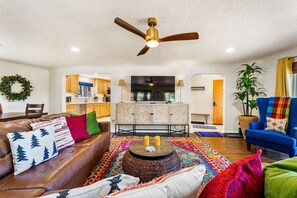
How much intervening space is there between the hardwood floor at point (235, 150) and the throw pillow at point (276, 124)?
0.50 m

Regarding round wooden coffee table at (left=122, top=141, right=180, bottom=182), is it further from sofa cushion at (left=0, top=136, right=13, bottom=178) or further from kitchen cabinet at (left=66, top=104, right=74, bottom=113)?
kitchen cabinet at (left=66, top=104, right=74, bottom=113)

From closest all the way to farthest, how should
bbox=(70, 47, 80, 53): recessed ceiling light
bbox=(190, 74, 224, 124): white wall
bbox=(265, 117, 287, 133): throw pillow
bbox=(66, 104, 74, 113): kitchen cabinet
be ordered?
bbox=(265, 117, 287, 133): throw pillow < bbox=(70, 47, 80, 53): recessed ceiling light < bbox=(66, 104, 74, 113): kitchen cabinet < bbox=(190, 74, 224, 124): white wall

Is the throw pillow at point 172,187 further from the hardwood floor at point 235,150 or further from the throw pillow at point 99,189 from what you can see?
the hardwood floor at point 235,150

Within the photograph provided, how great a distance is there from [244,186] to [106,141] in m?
2.51

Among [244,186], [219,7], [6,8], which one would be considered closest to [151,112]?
[219,7]

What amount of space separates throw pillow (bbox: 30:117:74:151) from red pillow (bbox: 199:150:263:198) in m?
1.94

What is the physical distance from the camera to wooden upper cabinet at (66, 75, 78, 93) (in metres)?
6.20

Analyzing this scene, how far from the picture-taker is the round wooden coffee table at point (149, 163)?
1.70 m

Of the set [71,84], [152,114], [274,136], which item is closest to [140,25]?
[152,114]

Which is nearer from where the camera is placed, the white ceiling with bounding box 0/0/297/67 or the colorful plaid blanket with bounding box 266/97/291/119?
the white ceiling with bounding box 0/0/297/67

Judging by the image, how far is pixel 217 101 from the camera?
6.24 metres

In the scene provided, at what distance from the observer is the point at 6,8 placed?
1793 millimetres

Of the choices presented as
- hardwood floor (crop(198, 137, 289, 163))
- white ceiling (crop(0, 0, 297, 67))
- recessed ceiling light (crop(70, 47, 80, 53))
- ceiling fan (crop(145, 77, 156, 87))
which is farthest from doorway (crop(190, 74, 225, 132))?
Answer: recessed ceiling light (crop(70, 47, 80, 53))

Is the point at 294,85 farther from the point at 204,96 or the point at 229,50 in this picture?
the point at 204,96
